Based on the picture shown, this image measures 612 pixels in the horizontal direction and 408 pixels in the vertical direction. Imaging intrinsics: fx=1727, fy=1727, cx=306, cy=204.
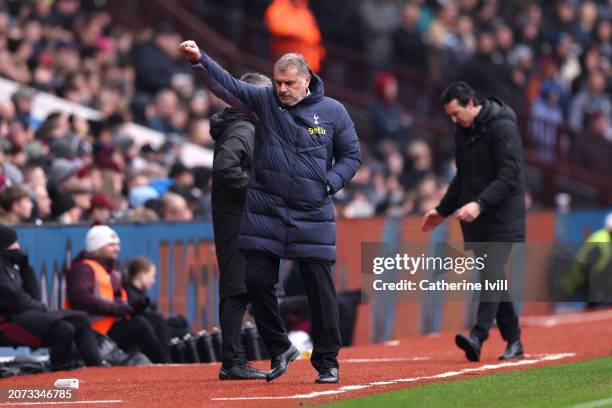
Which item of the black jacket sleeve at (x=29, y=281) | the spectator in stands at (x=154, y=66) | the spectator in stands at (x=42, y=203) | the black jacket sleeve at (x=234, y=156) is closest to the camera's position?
the black jacket sleeve at (x=234, y=156)

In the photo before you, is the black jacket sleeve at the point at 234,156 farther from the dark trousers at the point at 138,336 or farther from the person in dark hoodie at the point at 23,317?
the dark trousers at the point at 138,336

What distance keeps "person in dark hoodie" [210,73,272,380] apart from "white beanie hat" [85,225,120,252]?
264cm

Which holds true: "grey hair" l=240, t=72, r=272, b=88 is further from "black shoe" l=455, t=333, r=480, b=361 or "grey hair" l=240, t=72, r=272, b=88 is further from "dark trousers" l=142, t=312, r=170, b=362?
"dark trousers" l=142, t=312, r=170, b=362

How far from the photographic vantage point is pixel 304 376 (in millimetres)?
11914

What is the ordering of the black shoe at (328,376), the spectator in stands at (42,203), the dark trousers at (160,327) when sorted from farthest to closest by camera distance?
the spectator in stands at (42,203) < the dark trousers at (160,327) < the black shoe at (328,376)

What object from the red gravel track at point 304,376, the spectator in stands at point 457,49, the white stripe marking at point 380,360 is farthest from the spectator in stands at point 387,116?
the white stripe marking at point 380,360

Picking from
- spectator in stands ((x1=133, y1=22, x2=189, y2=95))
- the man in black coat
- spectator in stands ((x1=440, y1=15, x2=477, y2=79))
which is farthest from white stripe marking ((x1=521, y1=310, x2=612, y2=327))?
spectator in stands ((x1=440, y1=15, x2=477, y2=79))

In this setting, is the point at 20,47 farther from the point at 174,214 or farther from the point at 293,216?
the point at 293,216

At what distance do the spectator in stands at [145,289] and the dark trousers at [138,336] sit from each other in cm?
13

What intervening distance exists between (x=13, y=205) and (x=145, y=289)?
1411 millimetres

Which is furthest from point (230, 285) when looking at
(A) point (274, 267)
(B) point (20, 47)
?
(B) point (20, 47)

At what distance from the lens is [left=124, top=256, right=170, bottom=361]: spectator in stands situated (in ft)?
48.5

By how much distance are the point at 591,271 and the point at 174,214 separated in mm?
5107

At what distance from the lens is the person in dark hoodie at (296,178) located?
11.0 meters
